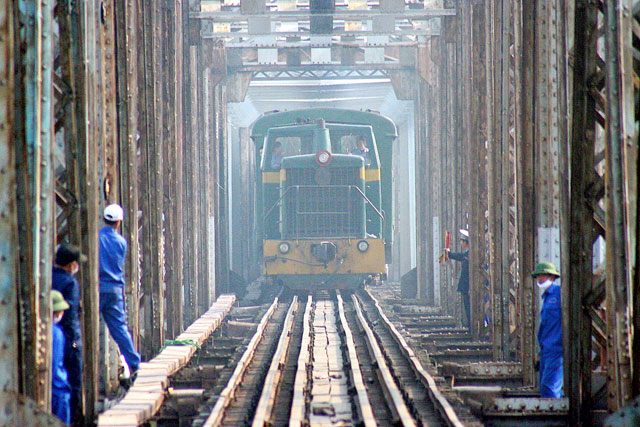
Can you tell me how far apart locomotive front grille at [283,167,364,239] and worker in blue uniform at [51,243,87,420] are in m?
13.6

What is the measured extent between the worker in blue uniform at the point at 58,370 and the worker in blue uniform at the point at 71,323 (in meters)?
0.08

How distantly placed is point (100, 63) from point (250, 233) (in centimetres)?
1993

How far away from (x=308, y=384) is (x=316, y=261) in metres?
10.6

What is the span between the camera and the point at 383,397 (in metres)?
8.48

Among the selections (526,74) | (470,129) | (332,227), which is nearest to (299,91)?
(332,227)

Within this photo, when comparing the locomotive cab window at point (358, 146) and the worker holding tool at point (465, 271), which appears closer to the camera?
the worker holding tool at point (465, 271)

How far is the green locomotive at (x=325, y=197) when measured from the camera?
1964 centimetres

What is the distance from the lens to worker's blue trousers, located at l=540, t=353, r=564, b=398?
7730 mm

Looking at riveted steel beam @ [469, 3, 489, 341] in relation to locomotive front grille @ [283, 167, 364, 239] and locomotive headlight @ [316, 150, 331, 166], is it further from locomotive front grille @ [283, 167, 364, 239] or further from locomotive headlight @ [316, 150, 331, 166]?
locomotive front grille @ [283, 167, 364, 239]

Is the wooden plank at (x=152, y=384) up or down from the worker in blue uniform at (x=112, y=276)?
down

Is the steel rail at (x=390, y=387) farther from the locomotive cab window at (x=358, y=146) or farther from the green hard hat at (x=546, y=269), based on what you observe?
the locomotive cab window at (x=358, y=146)

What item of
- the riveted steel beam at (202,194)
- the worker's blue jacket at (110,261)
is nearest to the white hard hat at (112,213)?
the worker's blue jacket at (110,261)

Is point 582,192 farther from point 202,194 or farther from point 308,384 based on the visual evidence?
point 202,194

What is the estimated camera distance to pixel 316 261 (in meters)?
19.6
